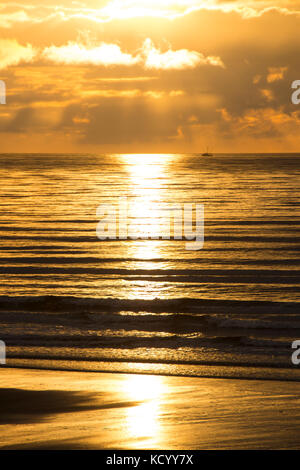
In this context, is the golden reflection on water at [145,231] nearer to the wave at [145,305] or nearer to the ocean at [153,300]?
the ocean at [153,300]

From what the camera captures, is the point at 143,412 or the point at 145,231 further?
the point at 145,231

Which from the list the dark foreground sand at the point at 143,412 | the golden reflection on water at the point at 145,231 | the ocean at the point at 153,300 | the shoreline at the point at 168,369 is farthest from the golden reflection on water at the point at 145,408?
the golden reflection on water at the point at 145,231

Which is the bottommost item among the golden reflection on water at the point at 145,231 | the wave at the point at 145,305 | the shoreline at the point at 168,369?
the shoreline at the point at 168,369

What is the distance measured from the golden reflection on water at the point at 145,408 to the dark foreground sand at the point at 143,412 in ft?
0.04

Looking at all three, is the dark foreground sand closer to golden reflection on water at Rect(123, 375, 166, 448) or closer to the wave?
golden reflection on water at Rect(123, 375, 166, 448)

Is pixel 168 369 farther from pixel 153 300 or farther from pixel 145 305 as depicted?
pixel 153 300

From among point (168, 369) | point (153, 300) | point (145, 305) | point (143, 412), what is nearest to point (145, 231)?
point (153, 300)

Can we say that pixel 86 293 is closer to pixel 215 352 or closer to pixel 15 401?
pixel 215 352

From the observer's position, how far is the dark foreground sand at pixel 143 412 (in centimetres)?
708

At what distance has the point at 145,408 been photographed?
845cm

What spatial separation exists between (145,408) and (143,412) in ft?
0.75

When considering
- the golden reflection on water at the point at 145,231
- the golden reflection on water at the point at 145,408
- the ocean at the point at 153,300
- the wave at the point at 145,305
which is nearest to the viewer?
the golden reflection on water at the point at 145,408

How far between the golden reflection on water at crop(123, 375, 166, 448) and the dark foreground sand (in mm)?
11
